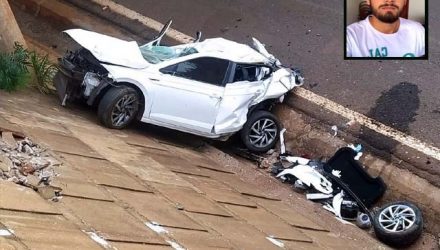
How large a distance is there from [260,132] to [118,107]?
2.27m

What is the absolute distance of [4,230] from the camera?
16.5 ft

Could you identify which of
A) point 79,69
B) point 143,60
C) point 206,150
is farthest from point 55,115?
point 206,150

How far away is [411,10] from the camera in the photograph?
4359 mm

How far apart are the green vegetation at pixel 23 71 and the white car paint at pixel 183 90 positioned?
900 millimetres

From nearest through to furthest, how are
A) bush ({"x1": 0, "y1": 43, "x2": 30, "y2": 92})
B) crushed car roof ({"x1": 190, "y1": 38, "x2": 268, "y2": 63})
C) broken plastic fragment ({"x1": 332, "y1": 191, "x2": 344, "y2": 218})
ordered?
broken plastic fragment ({"x1": 332, "y1": 191, "x2": 344, "y2": 218}), bush ({"x1": 0, "y1": 43, "x2": 30, "y2": 92}), crushed car roof ({"x1": 190, "y1": 38, "x2": 268, "y2": 63})

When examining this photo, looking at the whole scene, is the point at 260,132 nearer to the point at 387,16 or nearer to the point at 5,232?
the point at 5,232

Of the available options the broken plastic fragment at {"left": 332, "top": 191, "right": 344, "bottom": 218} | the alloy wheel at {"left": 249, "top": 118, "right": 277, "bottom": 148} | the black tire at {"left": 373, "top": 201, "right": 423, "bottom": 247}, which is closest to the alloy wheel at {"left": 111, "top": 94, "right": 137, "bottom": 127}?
the alloy wheel at {"left": 249, "top": 118, "right": 277, "bottom": 148}

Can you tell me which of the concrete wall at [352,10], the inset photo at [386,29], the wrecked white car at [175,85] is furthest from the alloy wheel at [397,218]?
the concrete wall at [352,10]

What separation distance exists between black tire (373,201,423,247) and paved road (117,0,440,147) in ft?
4.68

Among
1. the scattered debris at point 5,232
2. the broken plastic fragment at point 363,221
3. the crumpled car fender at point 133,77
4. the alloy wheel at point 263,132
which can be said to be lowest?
the broken plastic fragment at point 363,221

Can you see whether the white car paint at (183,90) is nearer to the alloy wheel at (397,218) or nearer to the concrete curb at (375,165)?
the concrete curb at (375,165)

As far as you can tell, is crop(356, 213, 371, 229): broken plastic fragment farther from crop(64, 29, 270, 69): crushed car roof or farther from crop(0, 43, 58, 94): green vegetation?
crop(0, 43, 58, 94): green vegetation

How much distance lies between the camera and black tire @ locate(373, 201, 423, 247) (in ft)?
29.5

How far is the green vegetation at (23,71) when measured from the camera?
1015cm
